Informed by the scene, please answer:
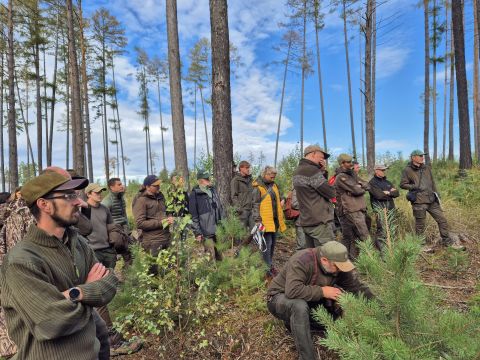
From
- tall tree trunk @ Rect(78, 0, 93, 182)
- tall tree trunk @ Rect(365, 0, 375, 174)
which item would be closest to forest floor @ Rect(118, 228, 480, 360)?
tall tree trunk @ Rect(365, 0, 375, 174)

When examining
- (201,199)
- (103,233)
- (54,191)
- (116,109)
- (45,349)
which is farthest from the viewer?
(116,109)

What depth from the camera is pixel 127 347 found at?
3221 mm

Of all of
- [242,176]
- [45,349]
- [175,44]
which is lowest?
[45,349]

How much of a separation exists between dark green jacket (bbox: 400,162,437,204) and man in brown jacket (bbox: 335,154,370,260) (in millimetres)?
1332

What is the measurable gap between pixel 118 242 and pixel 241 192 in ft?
8.49

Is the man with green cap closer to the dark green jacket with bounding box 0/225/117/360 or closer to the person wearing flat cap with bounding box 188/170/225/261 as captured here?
the person wearing flat cap with bounding box 188/170/225/261

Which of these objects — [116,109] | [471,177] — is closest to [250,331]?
[471,177]

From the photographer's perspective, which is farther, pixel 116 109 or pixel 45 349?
pixel 116 109

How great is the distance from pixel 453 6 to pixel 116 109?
80.2 feet

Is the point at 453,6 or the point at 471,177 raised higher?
the point at 453,6

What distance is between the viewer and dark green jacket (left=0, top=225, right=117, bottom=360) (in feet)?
5.12

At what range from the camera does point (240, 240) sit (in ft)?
17.6

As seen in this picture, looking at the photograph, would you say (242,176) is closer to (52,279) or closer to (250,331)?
(250,331)

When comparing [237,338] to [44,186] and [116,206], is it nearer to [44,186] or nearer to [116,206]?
[44,186]
